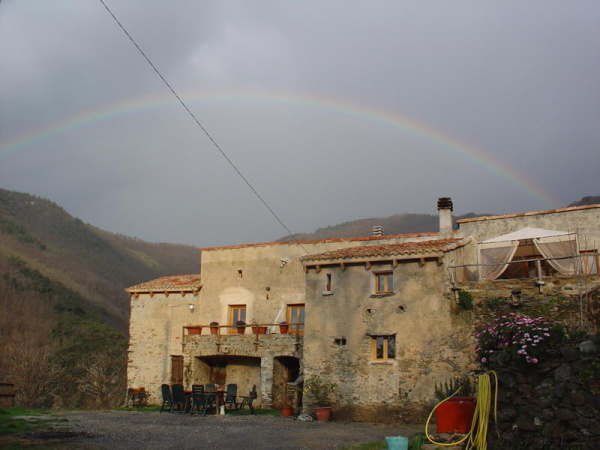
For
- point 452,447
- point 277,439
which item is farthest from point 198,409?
point 452,447

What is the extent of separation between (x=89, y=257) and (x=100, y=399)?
54.9 metres

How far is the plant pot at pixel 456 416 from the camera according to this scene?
10.5m

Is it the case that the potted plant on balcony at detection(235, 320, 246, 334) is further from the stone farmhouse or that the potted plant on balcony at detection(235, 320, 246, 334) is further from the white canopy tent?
the white canopy tent

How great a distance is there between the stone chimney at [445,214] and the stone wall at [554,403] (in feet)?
51.0

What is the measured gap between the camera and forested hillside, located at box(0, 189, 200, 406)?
130 feet

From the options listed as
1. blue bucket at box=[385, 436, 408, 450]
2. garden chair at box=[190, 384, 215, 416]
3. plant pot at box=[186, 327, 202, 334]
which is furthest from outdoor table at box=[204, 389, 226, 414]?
blue bucket at box=[385, 436, 408, 450]

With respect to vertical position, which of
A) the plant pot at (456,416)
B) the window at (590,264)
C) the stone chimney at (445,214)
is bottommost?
the plant pot at (456,416)

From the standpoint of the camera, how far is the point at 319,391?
2031cm

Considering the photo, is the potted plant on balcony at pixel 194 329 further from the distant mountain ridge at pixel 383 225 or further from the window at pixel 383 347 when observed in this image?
the distant mountain ridge at pixel 383 225

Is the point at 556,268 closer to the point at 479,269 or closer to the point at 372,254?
the point at 479,269

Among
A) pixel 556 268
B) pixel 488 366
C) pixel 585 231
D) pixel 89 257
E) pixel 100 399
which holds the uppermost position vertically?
pixel 89 257

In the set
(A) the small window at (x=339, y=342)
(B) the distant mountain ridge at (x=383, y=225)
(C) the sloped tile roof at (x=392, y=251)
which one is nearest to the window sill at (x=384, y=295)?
(C) the sloped tile roof at (x=392, y=251)

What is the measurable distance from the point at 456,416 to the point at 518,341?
1853mm

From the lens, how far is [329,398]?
2009 centimetres
